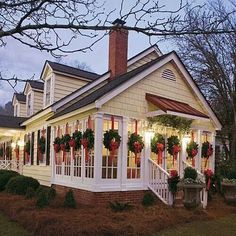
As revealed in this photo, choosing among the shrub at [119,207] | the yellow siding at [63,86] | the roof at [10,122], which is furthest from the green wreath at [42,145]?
the shrub at [119,207]

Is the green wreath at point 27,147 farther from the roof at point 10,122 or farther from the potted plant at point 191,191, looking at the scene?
the potted plant at point 191,191

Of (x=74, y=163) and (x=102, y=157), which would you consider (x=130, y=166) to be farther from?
(x=74, y=163)

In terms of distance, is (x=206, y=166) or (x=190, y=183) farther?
(x=206, y=166)

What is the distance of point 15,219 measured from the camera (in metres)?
9.45

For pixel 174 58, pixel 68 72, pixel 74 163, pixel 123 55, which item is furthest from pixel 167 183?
pixel 68 72

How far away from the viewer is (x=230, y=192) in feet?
44.2

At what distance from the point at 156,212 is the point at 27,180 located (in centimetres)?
595

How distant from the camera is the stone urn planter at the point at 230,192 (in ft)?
43.7

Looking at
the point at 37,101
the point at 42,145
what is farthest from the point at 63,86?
the point at 37,101

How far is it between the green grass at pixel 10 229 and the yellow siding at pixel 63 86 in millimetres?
7829

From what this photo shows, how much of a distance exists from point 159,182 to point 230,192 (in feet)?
10.3

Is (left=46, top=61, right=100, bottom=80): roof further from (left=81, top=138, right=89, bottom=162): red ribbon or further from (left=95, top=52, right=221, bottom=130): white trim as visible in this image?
(left=81, top=138, right=89, bottom=162): red ribbon

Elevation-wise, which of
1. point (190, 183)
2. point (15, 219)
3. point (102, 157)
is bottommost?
point (15, 219)

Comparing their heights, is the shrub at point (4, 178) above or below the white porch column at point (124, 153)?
below
